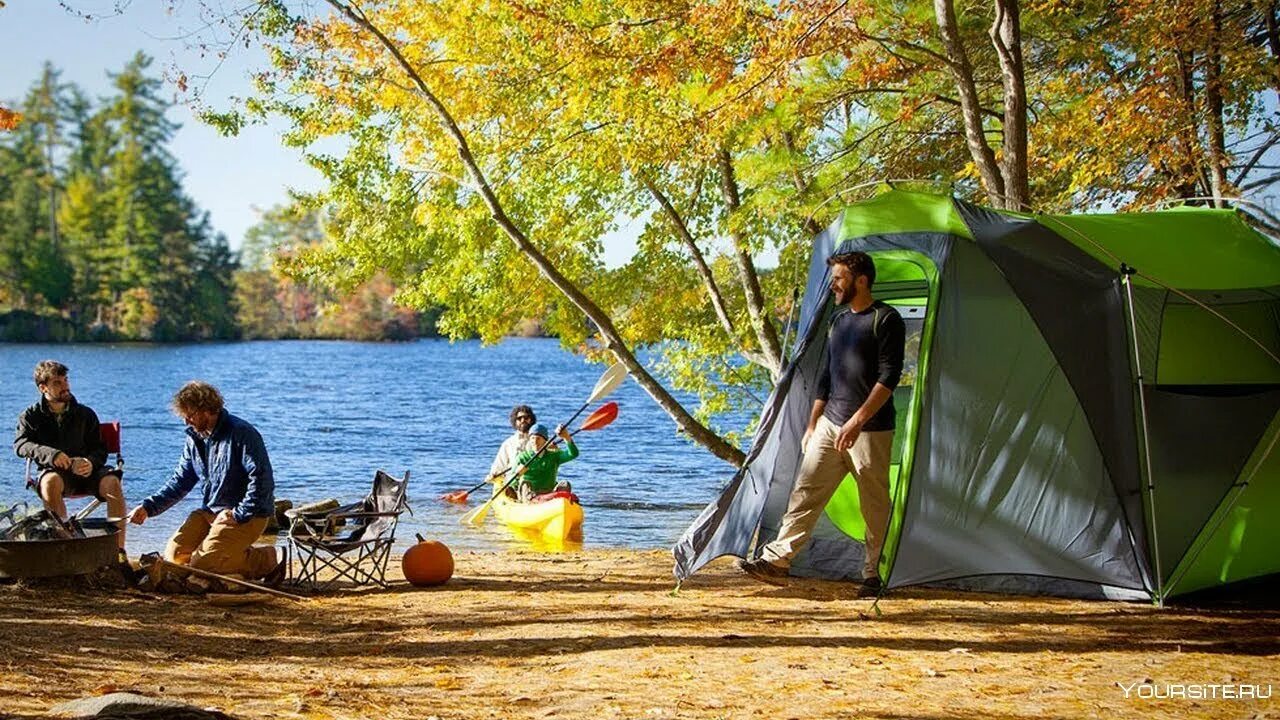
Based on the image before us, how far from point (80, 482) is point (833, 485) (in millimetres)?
4773

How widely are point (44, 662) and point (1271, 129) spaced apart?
11337 millimetres

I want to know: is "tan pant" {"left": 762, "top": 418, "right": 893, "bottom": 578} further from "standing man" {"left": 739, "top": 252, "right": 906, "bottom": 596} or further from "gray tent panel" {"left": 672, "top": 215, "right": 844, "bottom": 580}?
"gray tent panel" {"left": 672, "top": 215, "right": 844, "bottom": 580}

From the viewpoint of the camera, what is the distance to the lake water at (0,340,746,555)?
17312 mm

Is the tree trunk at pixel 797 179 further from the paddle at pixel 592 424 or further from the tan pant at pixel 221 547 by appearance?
the tan pant at pixel 221 547

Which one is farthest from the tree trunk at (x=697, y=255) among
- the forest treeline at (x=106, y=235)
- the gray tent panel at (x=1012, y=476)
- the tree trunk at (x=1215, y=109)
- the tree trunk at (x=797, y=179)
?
the forest treeline at (x=106, y=235)

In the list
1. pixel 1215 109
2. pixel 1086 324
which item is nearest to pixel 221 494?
pixel 1086 324

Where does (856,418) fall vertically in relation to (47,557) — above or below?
above

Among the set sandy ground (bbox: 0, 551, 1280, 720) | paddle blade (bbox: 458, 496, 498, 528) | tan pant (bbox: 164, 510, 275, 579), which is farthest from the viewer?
paddle blade (bbox: 458, 496, 498, 528)

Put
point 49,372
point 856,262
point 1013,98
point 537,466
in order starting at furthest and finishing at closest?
1. point 537,466
2. point 1013,98
3. point 49,372
4. point 856,262

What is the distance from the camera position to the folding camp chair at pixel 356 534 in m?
7.90

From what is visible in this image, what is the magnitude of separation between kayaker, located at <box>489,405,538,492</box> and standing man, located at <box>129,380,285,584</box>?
15.7 ft

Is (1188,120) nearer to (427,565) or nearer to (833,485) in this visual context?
(833,485)

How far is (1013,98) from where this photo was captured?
8562 millimetres

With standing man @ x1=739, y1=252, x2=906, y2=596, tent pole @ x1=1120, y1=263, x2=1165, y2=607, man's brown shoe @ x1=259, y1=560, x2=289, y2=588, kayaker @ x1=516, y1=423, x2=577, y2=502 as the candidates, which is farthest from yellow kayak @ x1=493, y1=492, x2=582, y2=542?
tent pole @ x1=1120, y1=263, x2=1165, y2=607
